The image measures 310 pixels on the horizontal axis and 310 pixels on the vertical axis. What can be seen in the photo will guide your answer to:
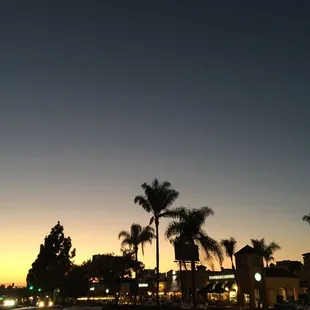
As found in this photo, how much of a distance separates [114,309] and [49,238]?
45.9m

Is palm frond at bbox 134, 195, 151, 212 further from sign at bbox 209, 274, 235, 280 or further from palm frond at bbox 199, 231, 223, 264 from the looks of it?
sign at bbox 209, 274, 235, 280

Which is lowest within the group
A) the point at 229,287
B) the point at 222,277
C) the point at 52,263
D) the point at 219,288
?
the point at 219,288

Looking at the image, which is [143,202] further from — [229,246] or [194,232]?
[229,246]

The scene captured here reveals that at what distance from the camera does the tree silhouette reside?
8931cm

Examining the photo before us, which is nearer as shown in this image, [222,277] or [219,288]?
[219,288]

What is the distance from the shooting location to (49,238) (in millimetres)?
94562

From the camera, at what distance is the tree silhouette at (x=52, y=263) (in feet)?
293

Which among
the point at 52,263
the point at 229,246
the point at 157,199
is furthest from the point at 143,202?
the point at 52,263

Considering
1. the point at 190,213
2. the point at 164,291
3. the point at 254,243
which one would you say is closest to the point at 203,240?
the point at 190,213

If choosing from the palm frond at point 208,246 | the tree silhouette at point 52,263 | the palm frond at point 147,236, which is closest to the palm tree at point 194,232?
the palm frond at point 208,246

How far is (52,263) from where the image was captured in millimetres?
91500

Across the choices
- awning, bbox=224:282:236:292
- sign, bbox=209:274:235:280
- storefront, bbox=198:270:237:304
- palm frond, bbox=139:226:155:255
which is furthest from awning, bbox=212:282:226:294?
palm frond, bbox=139:226:155:255

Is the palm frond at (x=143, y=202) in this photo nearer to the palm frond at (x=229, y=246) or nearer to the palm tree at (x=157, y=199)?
the palm tree at (x=157, y=199)

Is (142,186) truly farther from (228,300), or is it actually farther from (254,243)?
(254,243)
